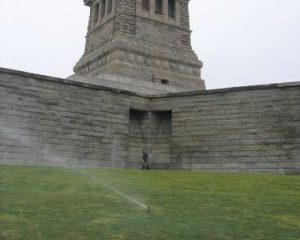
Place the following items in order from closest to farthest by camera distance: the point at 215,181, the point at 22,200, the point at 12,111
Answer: the point at 22,200
the point at 215,181
the point at 12,111

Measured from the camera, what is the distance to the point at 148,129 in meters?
24.4

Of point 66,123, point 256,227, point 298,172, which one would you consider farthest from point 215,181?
point 66,123

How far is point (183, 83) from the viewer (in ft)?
115

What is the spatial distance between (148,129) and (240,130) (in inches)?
203

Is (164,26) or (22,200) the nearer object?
(22,200)

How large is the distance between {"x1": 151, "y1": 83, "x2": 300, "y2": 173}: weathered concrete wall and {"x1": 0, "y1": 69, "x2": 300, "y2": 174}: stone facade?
45 millimetres

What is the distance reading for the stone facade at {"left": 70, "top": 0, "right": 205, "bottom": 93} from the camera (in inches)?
1291

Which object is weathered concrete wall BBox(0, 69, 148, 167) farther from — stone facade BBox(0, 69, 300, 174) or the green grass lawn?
the green grass lawn

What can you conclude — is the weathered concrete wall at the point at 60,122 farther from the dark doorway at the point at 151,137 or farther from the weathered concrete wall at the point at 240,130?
the weathered concrete wall at the point at 240,130

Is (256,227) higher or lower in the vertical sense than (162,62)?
lower

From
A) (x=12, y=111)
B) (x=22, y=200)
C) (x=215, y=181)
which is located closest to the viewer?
(x=22, y=200)

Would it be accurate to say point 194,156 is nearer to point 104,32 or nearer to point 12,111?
point 12,111

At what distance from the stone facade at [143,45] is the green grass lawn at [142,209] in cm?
1884

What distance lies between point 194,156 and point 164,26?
656 inches
